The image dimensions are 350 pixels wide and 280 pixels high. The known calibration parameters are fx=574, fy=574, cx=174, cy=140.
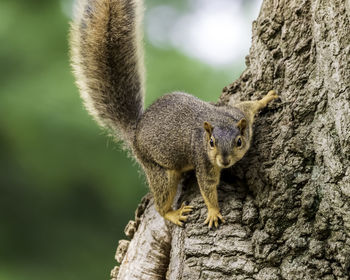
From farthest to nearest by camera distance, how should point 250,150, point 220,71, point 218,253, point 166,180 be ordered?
point 220,71 → point 166,180 → point 250,150 → point 218,253

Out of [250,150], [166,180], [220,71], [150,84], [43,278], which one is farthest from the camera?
[43,278]

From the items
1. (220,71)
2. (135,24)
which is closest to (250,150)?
(135,24)

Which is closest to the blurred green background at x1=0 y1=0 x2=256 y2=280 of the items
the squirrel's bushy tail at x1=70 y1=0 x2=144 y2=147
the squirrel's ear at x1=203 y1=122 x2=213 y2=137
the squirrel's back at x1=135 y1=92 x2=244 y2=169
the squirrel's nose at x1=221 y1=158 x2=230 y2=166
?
the squirrel's bushy tail at x1=70 y1=0 x2=144 y2=147

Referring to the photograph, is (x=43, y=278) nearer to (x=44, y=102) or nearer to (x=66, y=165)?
(x=66, y=165)

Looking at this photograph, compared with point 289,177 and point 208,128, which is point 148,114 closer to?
point 208,128

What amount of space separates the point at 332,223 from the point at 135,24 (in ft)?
3.87

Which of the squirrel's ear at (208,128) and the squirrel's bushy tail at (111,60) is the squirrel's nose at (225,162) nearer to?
the squirrel's ear at (208,128)

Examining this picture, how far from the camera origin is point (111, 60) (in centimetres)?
246

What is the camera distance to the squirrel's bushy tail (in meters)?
2.36

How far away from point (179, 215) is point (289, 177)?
444 mm

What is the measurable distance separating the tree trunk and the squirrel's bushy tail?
540 mm

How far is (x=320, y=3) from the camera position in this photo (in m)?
1.87

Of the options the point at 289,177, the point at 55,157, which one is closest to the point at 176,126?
the point at 289,177

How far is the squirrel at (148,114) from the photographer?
2.11 m
